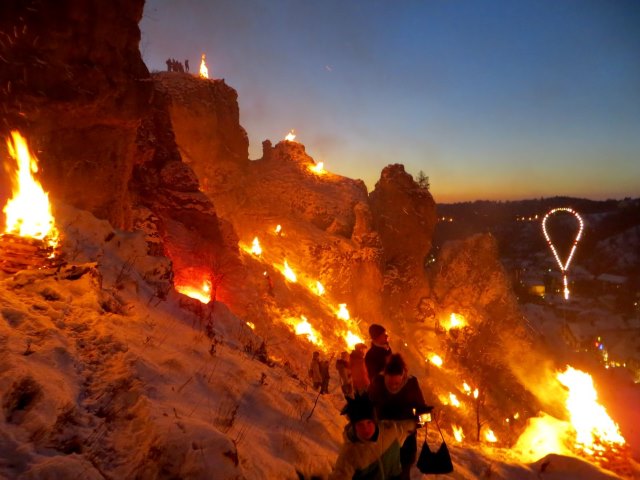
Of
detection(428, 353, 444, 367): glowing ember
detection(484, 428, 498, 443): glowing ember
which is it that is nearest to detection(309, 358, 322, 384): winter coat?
detection(484, 428, 498, 443): glowing ember

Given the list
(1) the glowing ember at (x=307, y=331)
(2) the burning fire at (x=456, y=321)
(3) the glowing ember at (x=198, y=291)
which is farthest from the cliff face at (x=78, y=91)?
(2) the burning fire at (x=456, y=321)

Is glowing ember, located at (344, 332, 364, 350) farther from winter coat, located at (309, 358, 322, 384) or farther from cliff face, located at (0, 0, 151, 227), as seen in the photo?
cliff face, located at (0, 0, 151, 227)

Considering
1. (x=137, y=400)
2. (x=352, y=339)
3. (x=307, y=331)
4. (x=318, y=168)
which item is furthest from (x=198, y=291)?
(x=318, y=168)

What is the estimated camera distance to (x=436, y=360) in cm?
3462

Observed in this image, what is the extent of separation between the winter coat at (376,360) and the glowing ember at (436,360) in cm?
3118

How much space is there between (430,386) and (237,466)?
96.1ft

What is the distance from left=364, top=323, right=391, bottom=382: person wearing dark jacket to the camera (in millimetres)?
5492

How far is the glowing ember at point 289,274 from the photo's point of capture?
26.2 meters

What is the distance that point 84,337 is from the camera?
511 cm

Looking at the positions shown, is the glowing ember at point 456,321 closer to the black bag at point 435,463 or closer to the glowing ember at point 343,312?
the glowing ember at point 343,312

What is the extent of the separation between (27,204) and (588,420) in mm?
16154

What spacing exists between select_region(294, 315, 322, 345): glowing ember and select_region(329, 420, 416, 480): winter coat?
1659 cm

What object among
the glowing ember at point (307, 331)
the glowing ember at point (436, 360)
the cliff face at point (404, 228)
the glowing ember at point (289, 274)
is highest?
the cliff face at point (404, 228)

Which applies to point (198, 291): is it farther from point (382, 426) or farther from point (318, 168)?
point (318, 168)
